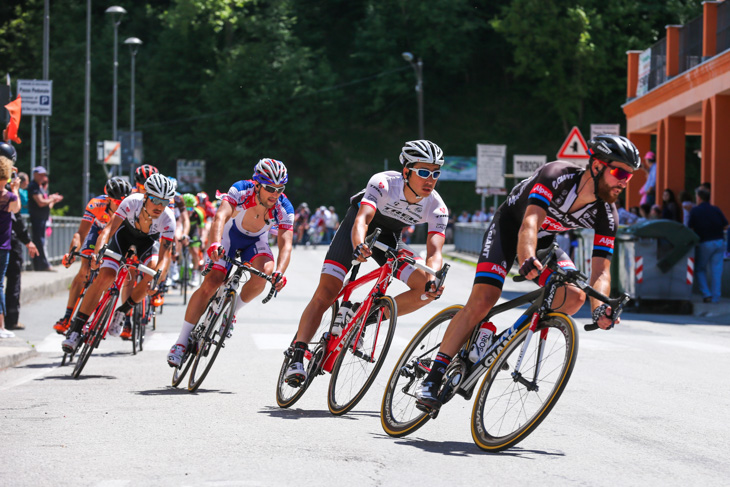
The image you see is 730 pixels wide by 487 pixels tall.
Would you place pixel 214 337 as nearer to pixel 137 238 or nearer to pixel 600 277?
pixel 137 238

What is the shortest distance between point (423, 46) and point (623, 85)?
12.6 meters

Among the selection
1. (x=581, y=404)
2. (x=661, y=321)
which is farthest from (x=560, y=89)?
(x=581, y=404)

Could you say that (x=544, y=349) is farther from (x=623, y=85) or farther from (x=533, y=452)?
(x=623, y=85)

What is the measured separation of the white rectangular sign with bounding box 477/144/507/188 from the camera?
37406 millimetres

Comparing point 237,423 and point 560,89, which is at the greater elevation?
point 560,89

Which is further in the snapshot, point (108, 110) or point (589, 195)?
point (108, 110)

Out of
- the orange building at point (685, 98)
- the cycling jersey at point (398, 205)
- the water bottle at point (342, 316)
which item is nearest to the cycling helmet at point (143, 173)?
the cycling jersey at point (398, 205)

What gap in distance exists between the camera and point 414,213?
27.6ft

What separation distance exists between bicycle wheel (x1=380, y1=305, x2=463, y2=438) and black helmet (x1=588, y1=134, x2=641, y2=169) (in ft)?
4.34

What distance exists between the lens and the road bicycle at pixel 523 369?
21.0ft


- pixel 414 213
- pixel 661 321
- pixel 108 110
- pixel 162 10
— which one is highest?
pixel 162 10

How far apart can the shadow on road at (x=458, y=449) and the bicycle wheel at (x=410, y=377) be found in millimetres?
142

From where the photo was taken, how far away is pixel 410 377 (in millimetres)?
7379

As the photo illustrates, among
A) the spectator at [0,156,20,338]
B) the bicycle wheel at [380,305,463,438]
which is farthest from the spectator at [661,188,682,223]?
the bicycle wheel at [380,305,463,438]
